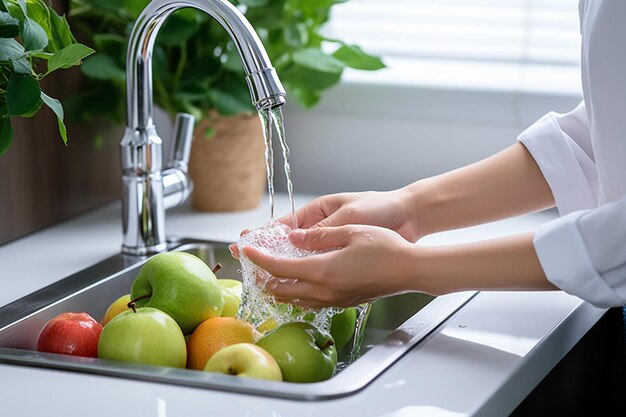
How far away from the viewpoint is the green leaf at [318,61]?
1.69m

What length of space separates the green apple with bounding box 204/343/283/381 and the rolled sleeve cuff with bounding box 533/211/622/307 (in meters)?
0.28

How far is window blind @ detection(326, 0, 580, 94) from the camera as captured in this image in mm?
1822

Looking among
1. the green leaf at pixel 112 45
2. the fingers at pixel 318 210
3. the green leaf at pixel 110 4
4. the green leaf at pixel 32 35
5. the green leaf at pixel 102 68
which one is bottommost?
the fingers at pixel 318 210

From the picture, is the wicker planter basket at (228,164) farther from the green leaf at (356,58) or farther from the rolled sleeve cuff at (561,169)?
the rolled sleeve cuff at (561,169)

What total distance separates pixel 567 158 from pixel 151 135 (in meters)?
0.54

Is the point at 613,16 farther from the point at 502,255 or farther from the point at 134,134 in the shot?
the point at 134,134

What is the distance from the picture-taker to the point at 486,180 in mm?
1342

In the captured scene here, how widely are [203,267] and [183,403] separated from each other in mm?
272

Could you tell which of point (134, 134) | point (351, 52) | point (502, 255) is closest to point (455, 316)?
point (502, 255)

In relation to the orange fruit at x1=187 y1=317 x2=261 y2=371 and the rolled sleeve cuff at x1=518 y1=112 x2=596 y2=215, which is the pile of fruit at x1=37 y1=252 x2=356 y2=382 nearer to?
the orange fruit at x1=187 y1=317 x2=261 y2=371

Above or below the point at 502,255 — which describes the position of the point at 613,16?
above

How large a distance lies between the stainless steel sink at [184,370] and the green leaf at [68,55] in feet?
0.93

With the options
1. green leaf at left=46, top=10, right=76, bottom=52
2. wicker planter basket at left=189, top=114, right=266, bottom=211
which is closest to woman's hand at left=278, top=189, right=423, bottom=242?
green leaf at left=46, top=10, right=76, bottom=52

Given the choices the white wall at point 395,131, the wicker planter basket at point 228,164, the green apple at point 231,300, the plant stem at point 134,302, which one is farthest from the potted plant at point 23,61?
the white wall at point 395,131
